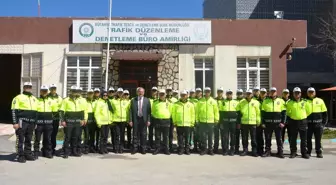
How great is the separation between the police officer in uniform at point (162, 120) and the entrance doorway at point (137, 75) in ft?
25.9

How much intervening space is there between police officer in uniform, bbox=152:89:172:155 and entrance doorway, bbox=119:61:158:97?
25.9 ft

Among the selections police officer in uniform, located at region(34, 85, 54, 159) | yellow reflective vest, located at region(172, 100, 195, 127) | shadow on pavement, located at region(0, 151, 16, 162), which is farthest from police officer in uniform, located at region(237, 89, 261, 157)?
shadow on pavement, located at region(0, 151, 16, 162)

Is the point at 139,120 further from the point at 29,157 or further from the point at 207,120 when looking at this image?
the point at 29,157

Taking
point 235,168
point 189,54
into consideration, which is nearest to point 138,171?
point 235,168

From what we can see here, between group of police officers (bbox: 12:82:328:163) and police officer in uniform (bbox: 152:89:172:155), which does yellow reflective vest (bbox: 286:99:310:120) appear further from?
police officer in uniform (bbox: 152:89:172:155)

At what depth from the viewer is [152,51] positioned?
1953cm

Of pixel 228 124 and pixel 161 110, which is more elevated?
pixel 161 110

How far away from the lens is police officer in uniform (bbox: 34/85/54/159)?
10.6 metres

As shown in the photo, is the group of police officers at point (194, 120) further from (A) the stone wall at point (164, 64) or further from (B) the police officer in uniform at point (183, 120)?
(A) the stone wall at point (164, 64)

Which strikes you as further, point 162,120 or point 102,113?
point 162,120

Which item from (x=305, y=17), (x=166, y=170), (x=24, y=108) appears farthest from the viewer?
(x=305, y=17)

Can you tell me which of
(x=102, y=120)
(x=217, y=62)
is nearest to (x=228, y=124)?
(x=102, y=120)

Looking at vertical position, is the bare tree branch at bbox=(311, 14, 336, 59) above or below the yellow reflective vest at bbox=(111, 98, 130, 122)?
above

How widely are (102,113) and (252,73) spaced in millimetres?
10816
